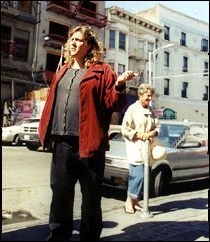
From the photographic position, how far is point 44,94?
2022 centimetres

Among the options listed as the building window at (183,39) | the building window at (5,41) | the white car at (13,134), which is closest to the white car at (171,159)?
the white car at (13,134)

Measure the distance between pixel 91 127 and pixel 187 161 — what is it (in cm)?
422

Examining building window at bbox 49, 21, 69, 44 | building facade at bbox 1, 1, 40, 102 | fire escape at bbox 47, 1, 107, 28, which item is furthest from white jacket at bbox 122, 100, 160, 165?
building window at bbox 49, 21, 69, 44

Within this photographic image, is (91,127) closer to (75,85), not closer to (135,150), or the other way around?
(75,85)

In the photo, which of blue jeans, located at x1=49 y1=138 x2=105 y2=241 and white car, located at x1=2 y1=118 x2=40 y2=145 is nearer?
blue jeans, located at x1=49 y1=138 x2=105 y2=241

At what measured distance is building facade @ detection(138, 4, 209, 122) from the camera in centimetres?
3159

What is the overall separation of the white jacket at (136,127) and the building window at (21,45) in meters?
19.3

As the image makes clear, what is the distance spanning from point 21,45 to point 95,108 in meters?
21.5

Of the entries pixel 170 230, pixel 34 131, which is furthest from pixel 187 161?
pixel 34 131

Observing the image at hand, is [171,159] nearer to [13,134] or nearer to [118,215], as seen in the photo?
[118,215]

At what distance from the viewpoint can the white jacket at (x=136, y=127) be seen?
4168 mm

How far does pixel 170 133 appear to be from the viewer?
632cm

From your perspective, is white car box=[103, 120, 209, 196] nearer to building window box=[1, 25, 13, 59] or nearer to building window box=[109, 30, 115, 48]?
building window box=[1, 25, 13, 59]

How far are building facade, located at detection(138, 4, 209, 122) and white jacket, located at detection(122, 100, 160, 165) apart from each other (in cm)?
2718
